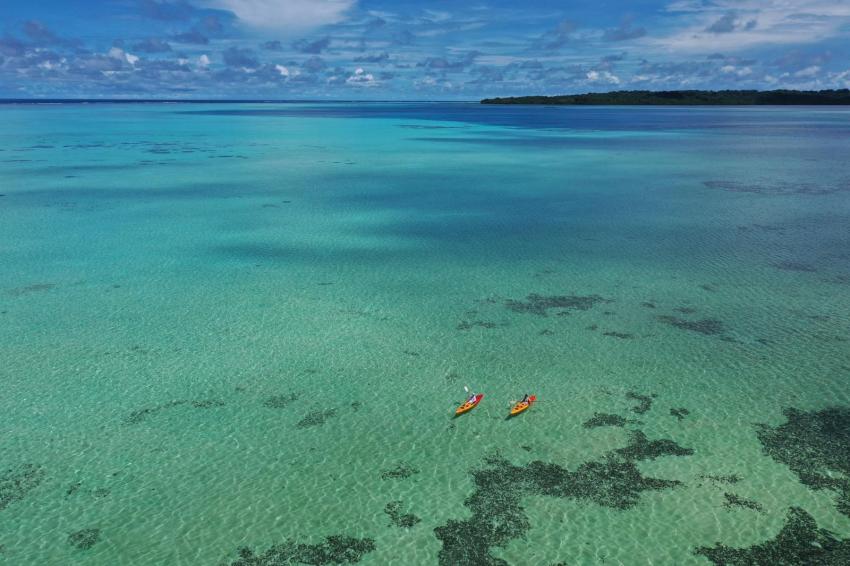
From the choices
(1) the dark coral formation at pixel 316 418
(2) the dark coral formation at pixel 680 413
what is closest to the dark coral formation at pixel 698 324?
(2) the dark coral formation at pixel 680 413

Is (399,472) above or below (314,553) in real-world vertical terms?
above

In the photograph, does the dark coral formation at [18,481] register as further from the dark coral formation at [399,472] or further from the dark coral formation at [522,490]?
the dark coral formation at [522,490]

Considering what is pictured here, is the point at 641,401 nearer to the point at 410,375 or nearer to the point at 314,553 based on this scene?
the point at 410,375

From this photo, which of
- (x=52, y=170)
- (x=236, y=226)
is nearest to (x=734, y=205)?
(x=236, y=226)

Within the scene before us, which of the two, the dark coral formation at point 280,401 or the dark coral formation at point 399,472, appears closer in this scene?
the dark coral formation at point 399,472

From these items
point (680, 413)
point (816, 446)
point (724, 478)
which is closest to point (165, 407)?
point (680, 413)

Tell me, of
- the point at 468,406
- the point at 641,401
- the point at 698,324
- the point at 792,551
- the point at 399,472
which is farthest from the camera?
the point at 698,324

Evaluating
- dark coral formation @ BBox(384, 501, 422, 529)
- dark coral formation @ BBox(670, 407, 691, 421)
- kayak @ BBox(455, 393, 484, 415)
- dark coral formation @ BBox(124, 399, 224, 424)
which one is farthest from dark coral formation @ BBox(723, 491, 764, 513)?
dark coral formation @ BBox(124, 399, 224, 424)
